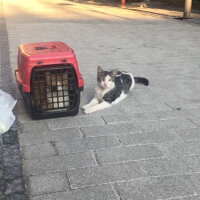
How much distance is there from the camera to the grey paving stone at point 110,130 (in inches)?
145

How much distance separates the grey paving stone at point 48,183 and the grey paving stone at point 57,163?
0.08 meters

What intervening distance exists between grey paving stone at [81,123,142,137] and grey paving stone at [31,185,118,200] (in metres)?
1.01

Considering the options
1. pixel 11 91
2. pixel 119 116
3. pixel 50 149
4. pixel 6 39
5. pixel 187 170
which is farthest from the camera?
pixel 6 39

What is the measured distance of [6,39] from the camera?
30.1ft

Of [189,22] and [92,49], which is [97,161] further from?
[189,22]

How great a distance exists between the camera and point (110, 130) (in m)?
3.76

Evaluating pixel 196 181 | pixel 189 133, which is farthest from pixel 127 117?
pixel 196 181

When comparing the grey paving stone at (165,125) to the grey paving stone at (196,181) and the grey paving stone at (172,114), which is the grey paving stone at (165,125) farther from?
the grey paving stone at (196,181)

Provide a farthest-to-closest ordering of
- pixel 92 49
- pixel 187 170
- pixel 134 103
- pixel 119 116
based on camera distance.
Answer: pixel 92 49
pixel 134 103
pixel 119 116
pixel 187 170

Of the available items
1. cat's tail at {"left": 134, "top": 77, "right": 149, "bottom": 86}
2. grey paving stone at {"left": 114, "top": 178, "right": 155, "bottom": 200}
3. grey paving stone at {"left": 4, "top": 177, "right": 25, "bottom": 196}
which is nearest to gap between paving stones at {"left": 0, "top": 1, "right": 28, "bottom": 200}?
grey paving stone at {"left": 4, "top": 177, "right": 25, "bottom": 196}

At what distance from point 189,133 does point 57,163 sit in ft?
5.04

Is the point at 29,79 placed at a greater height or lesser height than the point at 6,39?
greater

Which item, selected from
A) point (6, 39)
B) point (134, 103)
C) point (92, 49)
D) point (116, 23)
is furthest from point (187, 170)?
point (116, 23)

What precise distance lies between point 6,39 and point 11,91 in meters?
4.67
